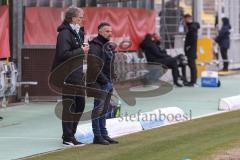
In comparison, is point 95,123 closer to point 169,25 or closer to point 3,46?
point 3,46

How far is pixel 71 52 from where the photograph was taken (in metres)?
9.77

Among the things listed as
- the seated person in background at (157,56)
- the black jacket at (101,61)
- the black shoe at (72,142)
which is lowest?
the black shoe at (72,142)

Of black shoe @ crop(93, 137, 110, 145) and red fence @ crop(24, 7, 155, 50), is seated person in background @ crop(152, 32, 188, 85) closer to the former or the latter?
red fence @ crop(24, 7, 155, 50)

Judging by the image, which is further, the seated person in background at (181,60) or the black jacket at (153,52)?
the seated person in background at (181,60)

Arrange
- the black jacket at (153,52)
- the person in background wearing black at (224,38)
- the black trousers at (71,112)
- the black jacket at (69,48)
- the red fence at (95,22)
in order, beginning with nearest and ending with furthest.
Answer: the black jacket at (69,48), the black trousers at (71,112), the red fence at (95,22), the black jacket at (153,52), the person in background wearing black at (224,38)

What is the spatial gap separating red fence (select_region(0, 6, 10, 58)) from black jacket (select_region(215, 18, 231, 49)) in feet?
35.6

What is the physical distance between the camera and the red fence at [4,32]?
1408cm

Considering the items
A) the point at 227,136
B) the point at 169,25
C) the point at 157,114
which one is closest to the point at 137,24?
the point at 169,25

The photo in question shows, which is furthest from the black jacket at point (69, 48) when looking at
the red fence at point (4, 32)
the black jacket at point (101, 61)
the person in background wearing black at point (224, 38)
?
the person in background wearing black at point (224, 38)

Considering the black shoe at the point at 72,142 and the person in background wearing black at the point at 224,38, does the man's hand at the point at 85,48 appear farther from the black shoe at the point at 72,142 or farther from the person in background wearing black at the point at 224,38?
the person in background wearing black at the point at 224,38

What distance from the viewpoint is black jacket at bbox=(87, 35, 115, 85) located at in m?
9.86

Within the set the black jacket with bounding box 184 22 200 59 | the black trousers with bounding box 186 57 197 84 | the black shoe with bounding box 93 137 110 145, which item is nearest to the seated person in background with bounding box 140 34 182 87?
the black trousers with bounding box 186 57 197 84

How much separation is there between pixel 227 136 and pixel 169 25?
12056mm

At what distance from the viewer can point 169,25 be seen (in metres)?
22.5
